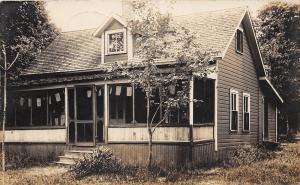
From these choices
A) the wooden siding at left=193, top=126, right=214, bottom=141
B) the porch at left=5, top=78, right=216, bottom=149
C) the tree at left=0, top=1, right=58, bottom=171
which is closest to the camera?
the wooden siding at left=193, top=126, right=214, bottom=141

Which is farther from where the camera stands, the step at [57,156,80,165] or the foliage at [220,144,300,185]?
the step at [57,156,80,165]

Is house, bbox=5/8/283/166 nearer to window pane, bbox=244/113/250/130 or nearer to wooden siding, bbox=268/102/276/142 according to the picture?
window pane, bbox=244/113/250/130

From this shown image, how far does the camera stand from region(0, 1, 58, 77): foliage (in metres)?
18.2

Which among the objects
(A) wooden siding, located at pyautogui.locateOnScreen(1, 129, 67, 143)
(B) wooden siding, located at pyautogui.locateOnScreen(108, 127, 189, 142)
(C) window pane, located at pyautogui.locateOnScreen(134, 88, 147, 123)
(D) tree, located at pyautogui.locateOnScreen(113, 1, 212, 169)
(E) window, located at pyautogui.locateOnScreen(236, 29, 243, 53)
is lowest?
(A) wooden siding, located at pyautogui.locateOnScreen(1, 129, 67, 143)

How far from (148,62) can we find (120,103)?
3.75 metres

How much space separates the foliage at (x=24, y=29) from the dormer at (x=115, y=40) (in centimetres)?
309

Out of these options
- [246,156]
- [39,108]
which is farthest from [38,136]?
[246,156]

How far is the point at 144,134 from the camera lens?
14.2m

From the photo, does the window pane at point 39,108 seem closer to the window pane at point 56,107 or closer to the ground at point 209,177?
the window pane at point 56,107

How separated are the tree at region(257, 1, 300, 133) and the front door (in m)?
15.5

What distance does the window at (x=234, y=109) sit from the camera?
54.5 ft

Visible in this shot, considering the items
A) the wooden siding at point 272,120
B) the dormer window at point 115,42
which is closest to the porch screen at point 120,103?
the dormer window at point 115,42

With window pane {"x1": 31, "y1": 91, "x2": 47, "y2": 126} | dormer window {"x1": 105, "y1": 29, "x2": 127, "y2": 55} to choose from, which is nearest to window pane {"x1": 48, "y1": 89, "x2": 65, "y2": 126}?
window pane {"x1": 31, "y1": 91, "x2": 47, "y2": 126}

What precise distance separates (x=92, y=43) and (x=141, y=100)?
16.6 feet
